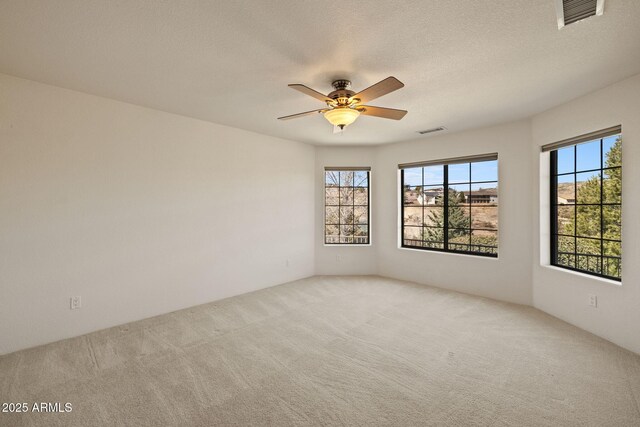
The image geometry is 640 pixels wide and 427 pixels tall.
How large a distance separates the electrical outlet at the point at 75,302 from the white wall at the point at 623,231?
5.43 meters

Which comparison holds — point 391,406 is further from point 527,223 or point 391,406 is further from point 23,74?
point 23,74

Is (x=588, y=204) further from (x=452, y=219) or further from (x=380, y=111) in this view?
(x=380, y=111)

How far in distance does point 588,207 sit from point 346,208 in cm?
356

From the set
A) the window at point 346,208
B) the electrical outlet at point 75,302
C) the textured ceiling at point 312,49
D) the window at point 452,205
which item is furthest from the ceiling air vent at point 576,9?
the electrical outlet at point 75,302

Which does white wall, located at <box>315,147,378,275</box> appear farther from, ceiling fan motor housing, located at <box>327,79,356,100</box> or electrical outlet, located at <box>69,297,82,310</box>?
electrical outlet, located at <box>69,297,82,310</box>

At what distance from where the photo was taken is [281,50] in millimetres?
2270

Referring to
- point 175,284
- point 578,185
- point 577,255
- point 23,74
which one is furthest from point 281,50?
point 577,255

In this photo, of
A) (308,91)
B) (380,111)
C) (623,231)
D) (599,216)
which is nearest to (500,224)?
(599,216)

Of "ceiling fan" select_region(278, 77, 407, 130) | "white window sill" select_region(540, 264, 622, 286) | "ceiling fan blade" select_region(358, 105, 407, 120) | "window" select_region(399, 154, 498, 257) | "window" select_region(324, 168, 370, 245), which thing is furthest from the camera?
"window" select_region(324, 168, 370, 245)

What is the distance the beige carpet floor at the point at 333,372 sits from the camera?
1.96 m

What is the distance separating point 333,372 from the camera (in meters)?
2.45

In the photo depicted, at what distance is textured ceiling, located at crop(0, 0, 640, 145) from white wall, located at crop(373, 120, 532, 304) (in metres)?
0.97

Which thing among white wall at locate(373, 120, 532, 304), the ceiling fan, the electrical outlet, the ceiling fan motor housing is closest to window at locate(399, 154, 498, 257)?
white wall at locate(373, 120, 532, 304)

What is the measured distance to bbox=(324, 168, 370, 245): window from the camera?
589 centimetres
